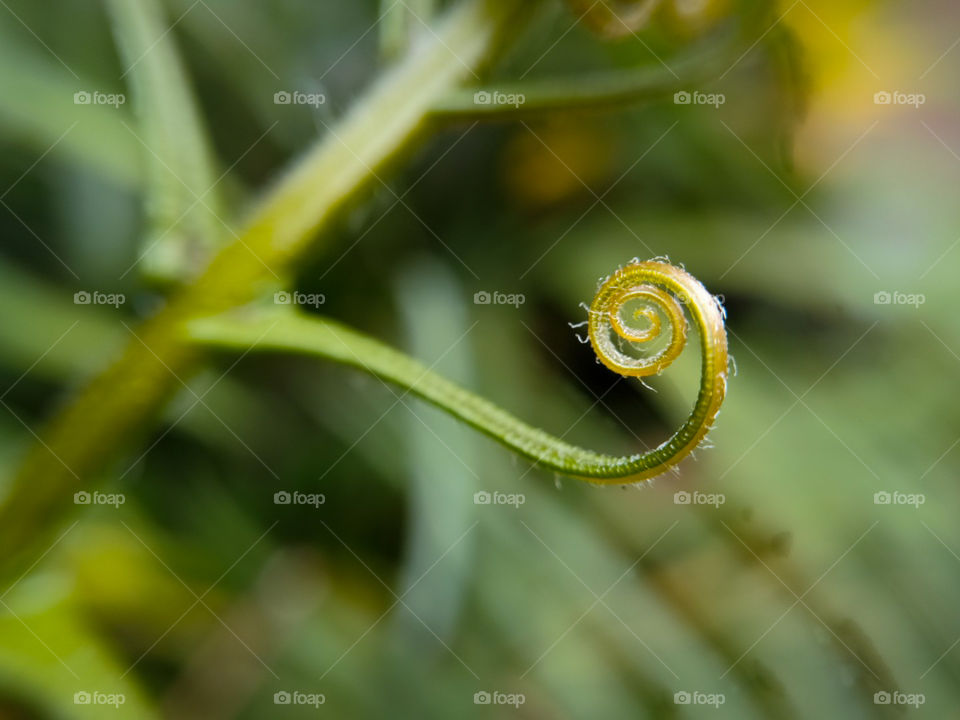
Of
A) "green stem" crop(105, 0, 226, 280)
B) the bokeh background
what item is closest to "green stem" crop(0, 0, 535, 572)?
"green stem" crop(105, 0, 226, 280)

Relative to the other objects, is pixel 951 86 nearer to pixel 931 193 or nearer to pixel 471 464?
pixel 931 193

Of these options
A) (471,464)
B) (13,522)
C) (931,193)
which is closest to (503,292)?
(471,464)

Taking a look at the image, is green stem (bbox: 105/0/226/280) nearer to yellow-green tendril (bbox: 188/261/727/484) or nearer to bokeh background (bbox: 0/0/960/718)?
yellow-green tendril (bbox: 188/261/727/484)

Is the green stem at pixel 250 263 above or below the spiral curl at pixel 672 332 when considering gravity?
above

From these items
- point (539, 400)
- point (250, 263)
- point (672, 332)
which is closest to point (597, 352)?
point (672, 332)

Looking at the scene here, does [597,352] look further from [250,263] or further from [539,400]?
[539,400]

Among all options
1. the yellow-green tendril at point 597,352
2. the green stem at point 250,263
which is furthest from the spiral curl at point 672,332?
the green stem at point 250,263

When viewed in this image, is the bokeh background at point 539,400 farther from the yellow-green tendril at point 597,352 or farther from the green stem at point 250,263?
the yellow-green tendril at point 597,352
